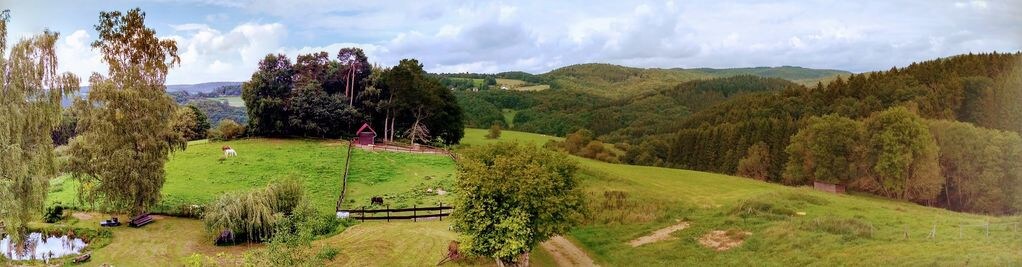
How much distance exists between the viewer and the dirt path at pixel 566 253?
93.7 ft

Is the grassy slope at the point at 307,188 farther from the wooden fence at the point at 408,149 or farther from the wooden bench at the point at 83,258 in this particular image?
the wooden fence at the point at 408,149

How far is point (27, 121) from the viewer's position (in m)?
23.3

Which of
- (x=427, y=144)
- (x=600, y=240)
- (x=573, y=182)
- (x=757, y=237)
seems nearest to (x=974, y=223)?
(x=757, y=237)

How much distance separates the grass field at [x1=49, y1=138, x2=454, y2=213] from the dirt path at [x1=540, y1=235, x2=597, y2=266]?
328 inches

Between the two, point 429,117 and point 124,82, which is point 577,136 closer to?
point 429,117

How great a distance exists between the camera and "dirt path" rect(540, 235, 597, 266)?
2855 cm

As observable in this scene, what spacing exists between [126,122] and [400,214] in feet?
48.5

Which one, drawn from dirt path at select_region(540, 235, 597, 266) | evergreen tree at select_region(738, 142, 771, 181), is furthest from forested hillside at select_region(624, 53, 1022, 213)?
dirt path at select_region(540, 235, 597, 266)

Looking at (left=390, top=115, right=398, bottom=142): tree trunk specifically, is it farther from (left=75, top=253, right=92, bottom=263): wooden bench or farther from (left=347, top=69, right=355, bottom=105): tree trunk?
(left=75, top=253, right=92, bottom=263): wooden bench

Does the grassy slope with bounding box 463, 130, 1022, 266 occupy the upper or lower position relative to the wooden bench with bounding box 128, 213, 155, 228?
upper

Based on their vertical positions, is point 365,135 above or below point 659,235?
above

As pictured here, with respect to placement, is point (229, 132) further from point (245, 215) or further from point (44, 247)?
point (245, 215)

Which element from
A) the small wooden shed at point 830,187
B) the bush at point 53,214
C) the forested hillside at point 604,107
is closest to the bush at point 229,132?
the bush at point 53,214

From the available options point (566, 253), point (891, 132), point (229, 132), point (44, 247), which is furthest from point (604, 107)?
point (44, 247)
